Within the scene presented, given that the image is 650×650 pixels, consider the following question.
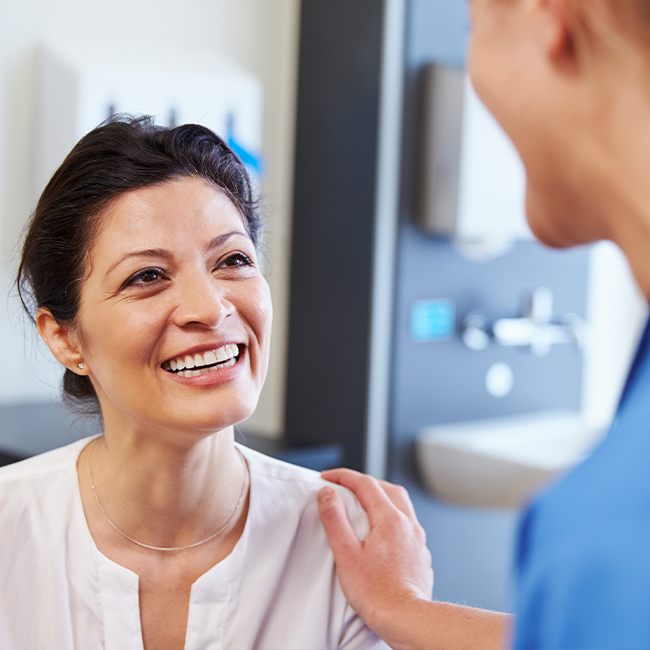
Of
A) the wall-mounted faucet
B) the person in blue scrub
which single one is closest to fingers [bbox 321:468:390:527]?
the person in blue scrub

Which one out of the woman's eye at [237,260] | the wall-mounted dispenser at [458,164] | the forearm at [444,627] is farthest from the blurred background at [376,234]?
the forearm at [444,627]

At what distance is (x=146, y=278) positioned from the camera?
142 centimetres

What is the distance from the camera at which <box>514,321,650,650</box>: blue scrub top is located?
615 millimetres

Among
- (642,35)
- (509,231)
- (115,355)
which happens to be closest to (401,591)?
(115,355)

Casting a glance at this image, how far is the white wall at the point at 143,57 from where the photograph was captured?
2582mm

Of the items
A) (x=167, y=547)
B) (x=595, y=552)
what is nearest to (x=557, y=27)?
(x=595, y=552)

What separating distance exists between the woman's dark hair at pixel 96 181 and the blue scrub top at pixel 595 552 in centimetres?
90

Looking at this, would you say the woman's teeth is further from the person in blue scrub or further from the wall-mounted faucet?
the wall-mounted faucet

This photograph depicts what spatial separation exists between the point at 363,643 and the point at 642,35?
1008mm

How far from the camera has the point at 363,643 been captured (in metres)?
1.47

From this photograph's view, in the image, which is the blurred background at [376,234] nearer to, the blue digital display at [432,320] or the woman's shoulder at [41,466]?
the blue digital display at [432,320]

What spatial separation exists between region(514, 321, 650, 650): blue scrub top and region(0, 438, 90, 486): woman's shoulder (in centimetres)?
96

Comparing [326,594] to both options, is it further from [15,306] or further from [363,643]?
[15,306]

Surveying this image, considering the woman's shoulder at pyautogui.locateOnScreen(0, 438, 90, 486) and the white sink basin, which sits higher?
the woman's shoulder at pyautogui.locateOnScreen(0, 438, 90, 486)
